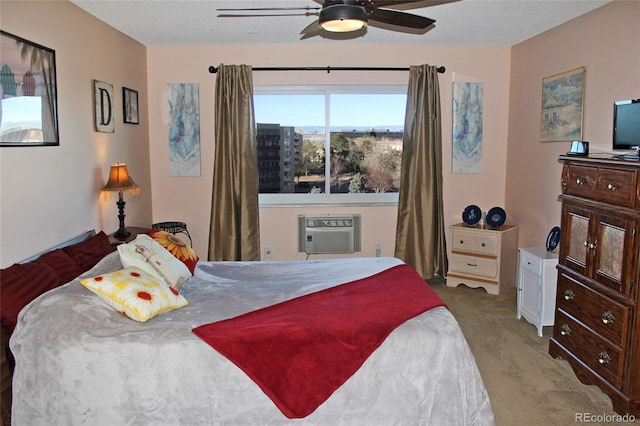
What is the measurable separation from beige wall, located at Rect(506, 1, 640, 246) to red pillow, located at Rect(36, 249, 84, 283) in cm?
364

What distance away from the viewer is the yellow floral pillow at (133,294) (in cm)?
248

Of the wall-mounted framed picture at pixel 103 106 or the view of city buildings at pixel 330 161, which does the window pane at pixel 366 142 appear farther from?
the wall-mounted framed picture at pixel 103 106

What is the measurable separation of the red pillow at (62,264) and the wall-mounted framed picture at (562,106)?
3.76 m

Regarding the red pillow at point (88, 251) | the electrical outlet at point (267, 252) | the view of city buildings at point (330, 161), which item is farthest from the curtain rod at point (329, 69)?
the red pillow at point (88, 251)

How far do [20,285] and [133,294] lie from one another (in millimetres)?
533

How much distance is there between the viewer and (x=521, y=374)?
3.31 metres

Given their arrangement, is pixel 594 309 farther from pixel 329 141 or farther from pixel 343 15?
pixel 329 141

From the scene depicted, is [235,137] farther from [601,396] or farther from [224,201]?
[601,396]

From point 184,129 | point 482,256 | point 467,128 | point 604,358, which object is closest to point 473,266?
point 482,256

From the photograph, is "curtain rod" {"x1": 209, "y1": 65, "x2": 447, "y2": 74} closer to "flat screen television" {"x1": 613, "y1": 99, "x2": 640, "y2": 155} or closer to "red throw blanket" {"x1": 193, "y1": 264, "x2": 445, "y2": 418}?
"flat screen television" {"x1": 613, "y1": 99, "x2": 640, "y2": 155}

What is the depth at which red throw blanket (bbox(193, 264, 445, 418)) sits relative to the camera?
2316 millimetres

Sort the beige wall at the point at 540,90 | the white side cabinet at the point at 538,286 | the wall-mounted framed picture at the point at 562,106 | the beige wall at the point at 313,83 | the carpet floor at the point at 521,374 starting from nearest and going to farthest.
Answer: the carpet floor at the point at 521,374
the beige wall at the point at 540,90
the white side cabinet at the point at 538,286
the wall-mounted framed picture at the point at 562,106
the beige wall at the point at 313,83

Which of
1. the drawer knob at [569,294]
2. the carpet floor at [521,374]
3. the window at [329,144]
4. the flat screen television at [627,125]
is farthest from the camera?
the window at [329,144]

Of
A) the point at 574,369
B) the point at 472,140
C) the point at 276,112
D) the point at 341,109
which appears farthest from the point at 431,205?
the point at 574,369
